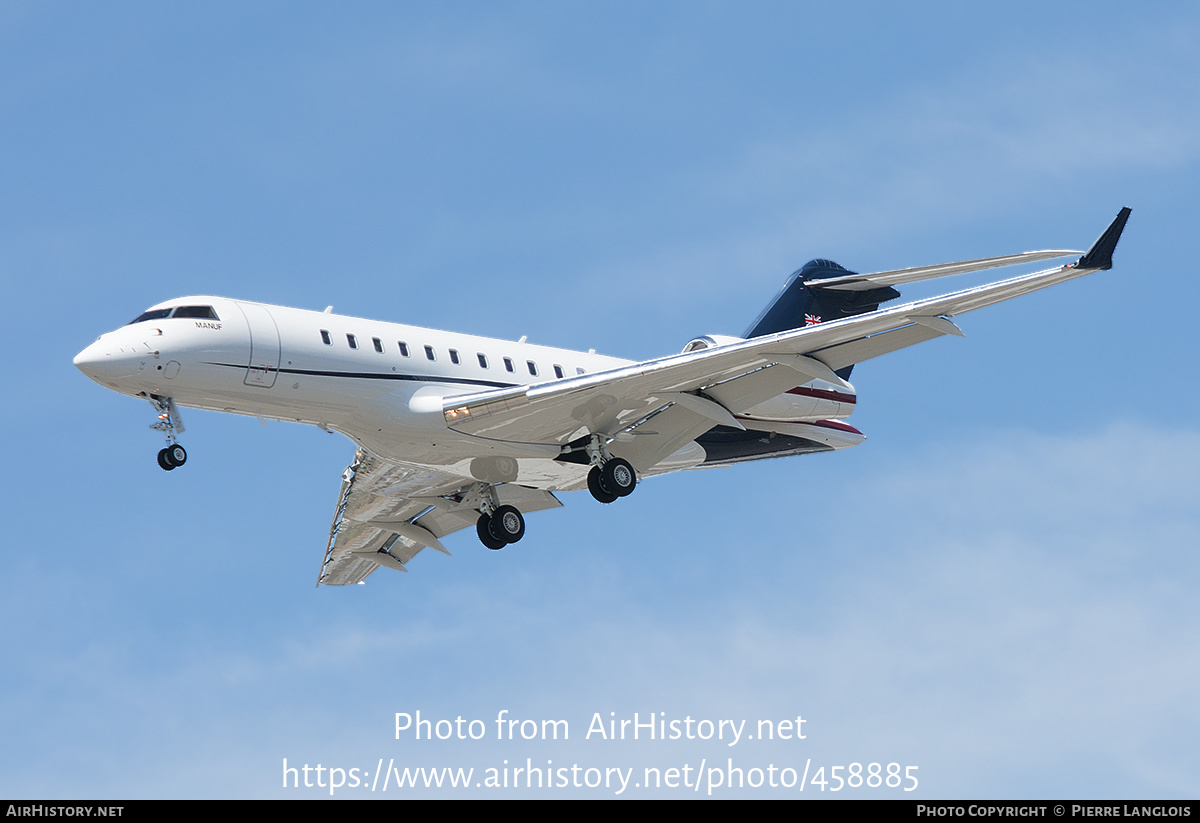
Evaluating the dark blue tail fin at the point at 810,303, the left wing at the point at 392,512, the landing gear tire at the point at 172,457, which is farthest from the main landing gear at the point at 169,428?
the dark blue tail fin at the point at 810,303

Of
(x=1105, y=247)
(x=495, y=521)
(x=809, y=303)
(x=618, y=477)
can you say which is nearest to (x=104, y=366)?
(x=495, y=521)

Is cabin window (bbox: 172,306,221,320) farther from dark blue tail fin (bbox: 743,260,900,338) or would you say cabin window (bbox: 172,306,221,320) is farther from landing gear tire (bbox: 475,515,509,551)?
dark blue tail fin (bbox: 743,260,900,338)

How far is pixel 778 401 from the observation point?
996 inches

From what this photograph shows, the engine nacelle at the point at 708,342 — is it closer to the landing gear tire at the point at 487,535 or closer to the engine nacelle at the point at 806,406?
the engine nacelle at the point at 806,406

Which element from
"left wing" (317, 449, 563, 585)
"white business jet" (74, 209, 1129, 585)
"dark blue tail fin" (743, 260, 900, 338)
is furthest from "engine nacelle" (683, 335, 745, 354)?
"left wing" (317, 449, 563, 585)

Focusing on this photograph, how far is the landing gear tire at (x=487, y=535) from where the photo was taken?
84.9 ft

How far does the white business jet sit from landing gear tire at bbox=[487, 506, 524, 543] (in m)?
0.03

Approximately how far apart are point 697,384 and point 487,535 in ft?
17.5

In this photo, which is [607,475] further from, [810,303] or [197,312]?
→ [197,312]

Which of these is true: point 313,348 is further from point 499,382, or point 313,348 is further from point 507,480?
point 507,480

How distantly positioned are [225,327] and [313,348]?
53.3 inches

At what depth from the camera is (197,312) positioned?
2123 cm

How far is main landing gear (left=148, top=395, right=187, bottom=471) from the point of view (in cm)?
2091

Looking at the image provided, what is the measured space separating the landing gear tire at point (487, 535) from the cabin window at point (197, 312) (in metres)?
6.86
